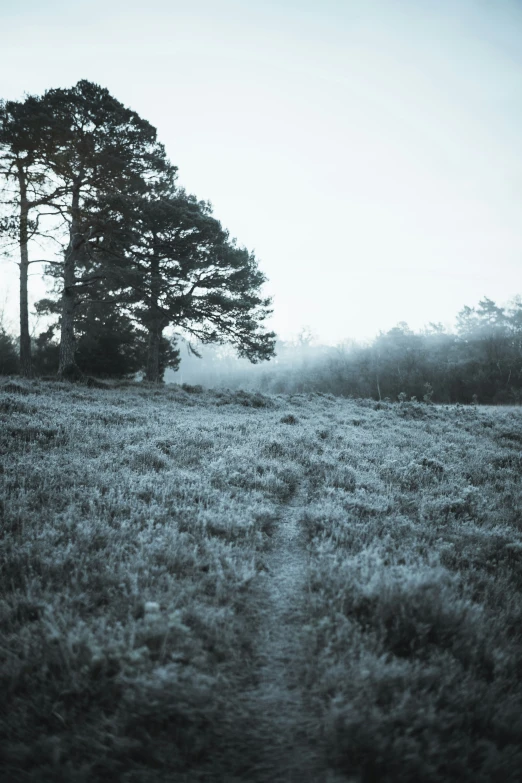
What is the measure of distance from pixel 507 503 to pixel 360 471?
9.62ft

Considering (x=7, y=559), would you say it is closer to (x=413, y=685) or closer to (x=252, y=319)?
(x=413, y=685)

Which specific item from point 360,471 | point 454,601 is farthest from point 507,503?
point 454,601

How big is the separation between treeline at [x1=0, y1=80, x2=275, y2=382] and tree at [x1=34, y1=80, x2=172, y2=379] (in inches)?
1.8

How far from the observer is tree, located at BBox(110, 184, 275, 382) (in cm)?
1956

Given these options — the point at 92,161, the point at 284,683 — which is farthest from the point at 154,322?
the point at 284,683

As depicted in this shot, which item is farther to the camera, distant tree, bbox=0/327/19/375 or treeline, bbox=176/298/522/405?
treeline, bbox=176/298/522/405

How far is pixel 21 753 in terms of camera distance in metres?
2.26

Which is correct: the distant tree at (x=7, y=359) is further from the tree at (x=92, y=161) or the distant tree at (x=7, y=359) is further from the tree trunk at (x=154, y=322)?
the tree at (x=92, y=161)

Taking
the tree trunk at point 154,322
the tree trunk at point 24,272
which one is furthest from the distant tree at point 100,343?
the tree trunk at point 24,272

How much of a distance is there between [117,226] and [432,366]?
42002 millimetres

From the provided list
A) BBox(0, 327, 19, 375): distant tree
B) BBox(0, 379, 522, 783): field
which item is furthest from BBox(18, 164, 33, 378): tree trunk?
Answer: BBox(0, 379, 522, 783): field

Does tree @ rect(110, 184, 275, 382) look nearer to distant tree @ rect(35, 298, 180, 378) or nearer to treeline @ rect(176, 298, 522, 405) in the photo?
distant tree @ rect(35, 298, 180, 378)

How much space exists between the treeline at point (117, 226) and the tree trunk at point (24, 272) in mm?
48

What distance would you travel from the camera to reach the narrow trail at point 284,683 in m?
2.28
